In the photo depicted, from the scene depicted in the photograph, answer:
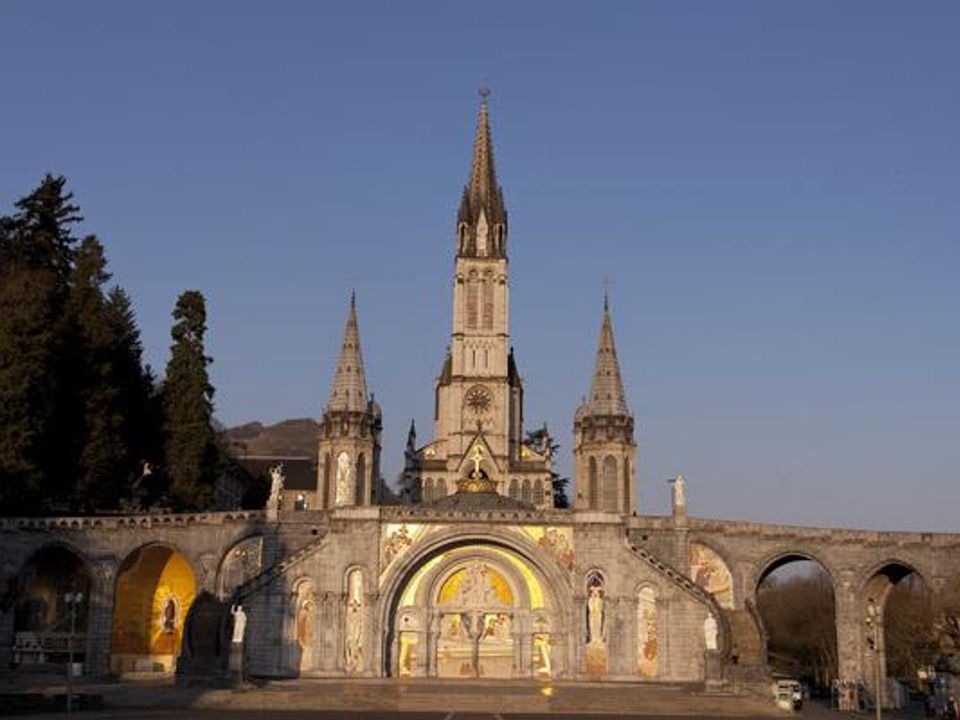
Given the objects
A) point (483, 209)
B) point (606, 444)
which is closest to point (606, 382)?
point (606, 444)

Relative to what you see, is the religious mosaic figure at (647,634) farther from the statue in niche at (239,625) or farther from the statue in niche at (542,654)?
the statue in niche at (239,625)

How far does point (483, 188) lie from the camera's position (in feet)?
319

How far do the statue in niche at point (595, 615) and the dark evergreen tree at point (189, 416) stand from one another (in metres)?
20.1

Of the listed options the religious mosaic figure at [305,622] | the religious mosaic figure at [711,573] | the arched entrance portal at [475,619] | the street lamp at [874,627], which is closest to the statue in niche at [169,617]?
the religious mosaic figure at [305,622]

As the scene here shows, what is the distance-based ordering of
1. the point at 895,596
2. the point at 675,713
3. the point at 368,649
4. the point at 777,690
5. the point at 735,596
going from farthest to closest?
the point at 895,596
the point at 735,596
the point at 368,649
the point at 777,690
the point at 675,713

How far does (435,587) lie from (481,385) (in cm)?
4001

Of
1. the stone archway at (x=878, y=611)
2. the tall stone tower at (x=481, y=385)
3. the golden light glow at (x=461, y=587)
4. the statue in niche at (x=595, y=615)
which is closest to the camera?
the statue in niche at (x=595, y=615)

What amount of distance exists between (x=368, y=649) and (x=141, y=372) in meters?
21.2

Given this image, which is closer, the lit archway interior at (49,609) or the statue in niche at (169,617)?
the lit archway interior at (49,609)

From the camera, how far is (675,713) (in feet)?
141

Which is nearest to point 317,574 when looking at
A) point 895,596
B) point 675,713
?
point 675,713

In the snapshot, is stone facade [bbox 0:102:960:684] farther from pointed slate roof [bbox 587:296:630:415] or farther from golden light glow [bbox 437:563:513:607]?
pointed slate roof [bbox 587:296:630:415]

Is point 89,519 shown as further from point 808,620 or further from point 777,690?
point 808,620

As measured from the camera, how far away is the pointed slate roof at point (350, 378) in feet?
274
